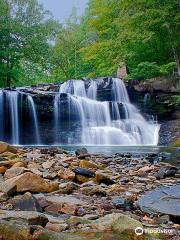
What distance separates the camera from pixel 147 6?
557 inches

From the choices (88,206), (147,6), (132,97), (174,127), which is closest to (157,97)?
(132,97)

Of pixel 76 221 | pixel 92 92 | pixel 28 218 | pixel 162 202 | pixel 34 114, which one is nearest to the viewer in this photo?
pixel 28 218

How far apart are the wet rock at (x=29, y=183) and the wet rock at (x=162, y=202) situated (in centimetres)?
117

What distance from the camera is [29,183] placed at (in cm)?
263

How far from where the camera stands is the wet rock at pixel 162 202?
7.18 feet

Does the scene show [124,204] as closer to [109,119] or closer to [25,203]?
[25,203]

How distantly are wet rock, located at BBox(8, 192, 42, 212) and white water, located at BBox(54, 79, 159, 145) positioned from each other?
1286 cm

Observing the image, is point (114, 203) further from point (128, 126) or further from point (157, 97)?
point (157, 97)

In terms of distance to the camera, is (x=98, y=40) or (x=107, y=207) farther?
(x=98, y=40)

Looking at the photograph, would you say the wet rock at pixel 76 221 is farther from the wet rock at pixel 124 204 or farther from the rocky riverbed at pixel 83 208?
the wet rock at pixel 124 204

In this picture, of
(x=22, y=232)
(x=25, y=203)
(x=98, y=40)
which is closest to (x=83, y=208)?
(x=25, y=203)

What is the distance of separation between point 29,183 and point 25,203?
55 centimetres

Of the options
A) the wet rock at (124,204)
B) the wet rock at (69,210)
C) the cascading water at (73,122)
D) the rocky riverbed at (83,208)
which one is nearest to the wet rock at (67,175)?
the rocky riverbed at (83,208)

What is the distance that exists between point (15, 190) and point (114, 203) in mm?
1116
